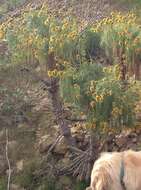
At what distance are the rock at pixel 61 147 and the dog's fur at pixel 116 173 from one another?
2631mm

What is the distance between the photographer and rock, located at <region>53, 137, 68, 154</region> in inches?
285

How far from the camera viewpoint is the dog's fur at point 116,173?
4496mm

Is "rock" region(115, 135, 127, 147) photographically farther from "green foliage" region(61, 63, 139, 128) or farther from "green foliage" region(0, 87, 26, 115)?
"green foliage" region(0, 87, 26, 115)

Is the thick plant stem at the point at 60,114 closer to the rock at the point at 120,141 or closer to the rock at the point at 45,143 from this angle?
the rock at the point at 45,143

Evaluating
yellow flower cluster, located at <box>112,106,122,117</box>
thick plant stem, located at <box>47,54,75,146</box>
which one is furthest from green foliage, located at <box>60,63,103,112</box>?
thick plant stem, located at <box>47,54,75,146</box>

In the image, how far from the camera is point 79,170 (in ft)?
22.7

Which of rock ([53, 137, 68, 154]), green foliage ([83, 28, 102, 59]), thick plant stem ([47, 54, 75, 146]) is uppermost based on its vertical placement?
green foliage ([83, 28, 102, 59])

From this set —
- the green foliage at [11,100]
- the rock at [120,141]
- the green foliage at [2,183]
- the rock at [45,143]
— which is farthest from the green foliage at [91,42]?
the green foliage at [2,183]

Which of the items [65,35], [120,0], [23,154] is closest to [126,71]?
[65,35]

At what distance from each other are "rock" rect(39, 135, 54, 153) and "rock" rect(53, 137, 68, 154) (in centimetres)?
15

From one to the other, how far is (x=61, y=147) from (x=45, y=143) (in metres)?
0.31

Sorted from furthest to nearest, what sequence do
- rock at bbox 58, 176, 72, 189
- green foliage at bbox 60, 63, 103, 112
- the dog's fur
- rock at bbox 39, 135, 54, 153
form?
1. rock at bbox 39, 135, 54, 153
2. rock at bbox 58, 176, 72, 189
3. green foliage at bbox 60, 63, 103, 112
4. the dog's fur

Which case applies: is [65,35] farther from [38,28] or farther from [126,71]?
[126,71]

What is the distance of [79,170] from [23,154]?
96cm
